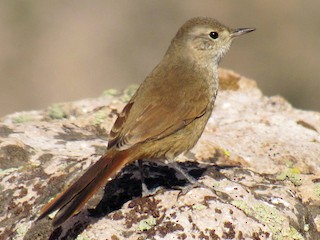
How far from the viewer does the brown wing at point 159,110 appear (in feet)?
19.1

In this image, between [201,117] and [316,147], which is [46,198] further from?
[316,147]

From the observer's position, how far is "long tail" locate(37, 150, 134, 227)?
5.01 metres

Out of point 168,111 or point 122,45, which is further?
point 122,45

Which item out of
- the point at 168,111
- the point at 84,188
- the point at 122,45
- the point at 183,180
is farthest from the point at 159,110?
the point at 122,45

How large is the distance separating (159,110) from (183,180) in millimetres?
570

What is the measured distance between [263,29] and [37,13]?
4.80 m

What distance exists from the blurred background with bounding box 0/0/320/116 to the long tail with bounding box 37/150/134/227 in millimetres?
9812

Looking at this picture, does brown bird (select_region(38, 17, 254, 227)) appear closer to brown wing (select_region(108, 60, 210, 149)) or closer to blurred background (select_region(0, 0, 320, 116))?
brown wing (select_region(108, 60, 210, 149))

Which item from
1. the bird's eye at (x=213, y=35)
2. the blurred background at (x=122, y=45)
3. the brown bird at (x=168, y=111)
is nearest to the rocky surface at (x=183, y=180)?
the brown bird at (x=168, y=111)

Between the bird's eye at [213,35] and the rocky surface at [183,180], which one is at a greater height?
the bird's eye at [213,35]

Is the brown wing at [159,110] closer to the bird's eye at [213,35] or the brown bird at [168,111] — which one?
the brown bird at [168,111]

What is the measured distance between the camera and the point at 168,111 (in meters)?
6.13

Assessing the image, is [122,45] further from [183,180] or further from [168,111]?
[183,180]

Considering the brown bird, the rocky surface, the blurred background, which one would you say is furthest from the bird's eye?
the blurred background
